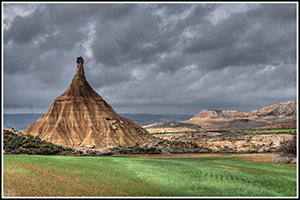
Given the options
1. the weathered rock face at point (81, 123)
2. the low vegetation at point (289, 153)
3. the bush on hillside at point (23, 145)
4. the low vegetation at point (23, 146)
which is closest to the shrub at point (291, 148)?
the low vegetation at point (289, 153)

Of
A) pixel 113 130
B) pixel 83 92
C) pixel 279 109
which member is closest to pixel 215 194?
pixel 113 130

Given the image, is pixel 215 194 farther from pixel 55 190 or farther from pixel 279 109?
pixel 279 109

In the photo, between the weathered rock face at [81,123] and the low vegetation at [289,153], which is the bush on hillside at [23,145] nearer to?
the weathered rock face at [81,123]

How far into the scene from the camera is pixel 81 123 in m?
61.6

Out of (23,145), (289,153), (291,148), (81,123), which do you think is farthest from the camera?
(81,123)

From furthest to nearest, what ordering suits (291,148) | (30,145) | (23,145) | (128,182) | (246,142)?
1. (246,142)
2. (30,145)
3. (23,145)
4. (291,148)
5. (128,182)

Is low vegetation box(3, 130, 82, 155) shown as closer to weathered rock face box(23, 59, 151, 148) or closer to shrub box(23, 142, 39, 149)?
shrub box(23, 142, 39, 149)

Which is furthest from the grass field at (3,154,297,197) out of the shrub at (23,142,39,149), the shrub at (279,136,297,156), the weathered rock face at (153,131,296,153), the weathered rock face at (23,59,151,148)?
the weathered rock face at (153,131,296,153)

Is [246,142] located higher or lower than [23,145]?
lower

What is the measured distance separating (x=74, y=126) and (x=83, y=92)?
488 inches

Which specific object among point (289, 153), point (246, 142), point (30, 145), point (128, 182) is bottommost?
point (246, 142)

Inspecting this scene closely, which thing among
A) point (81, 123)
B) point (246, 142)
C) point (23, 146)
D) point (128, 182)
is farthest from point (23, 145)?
point (246, 142)

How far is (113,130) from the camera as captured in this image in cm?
6169

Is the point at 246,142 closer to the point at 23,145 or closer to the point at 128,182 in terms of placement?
the point at 23,145
